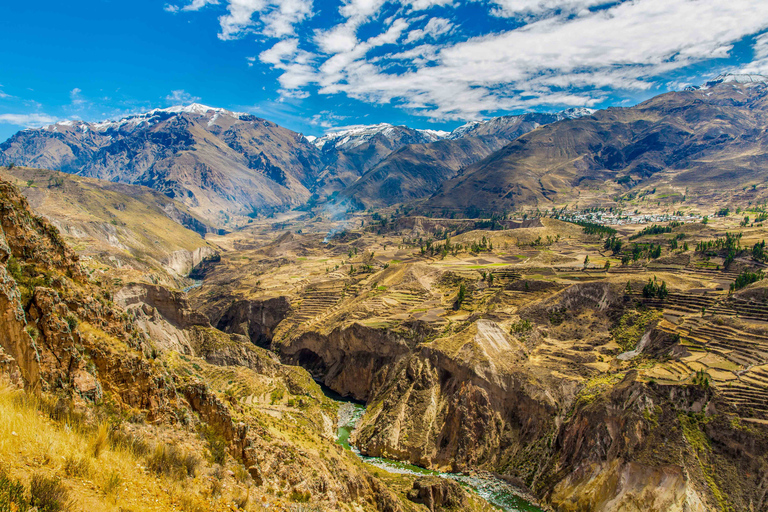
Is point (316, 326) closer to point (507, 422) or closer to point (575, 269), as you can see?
point (507, 422)

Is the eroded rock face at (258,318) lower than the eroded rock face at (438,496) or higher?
higher

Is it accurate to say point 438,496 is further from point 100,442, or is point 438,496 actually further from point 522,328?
point 100,442

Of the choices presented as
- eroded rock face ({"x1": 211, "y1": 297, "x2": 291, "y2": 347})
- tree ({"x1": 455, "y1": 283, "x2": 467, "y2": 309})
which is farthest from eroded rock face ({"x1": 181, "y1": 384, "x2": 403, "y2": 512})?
eroded rock face ({"x1": 211, "y1": 297, "x2": 291, "y2": 347})

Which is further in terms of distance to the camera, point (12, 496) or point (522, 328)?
point (522, 328)

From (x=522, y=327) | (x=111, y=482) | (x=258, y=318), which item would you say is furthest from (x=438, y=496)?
(x=258, y=318)

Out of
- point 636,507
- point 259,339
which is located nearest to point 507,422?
point 636,507

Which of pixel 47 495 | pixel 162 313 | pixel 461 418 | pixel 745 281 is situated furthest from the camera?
pixel 162 313

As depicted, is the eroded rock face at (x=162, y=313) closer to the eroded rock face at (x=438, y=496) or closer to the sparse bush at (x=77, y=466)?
the eroded rock face at (x=438, y=496)

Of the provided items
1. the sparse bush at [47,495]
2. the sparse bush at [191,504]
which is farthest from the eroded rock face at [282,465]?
the sparse bush at [47,495]

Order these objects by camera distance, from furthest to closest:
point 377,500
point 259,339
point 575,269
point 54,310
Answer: point 259,339, point 575,269, point 377,500, point 54,310
